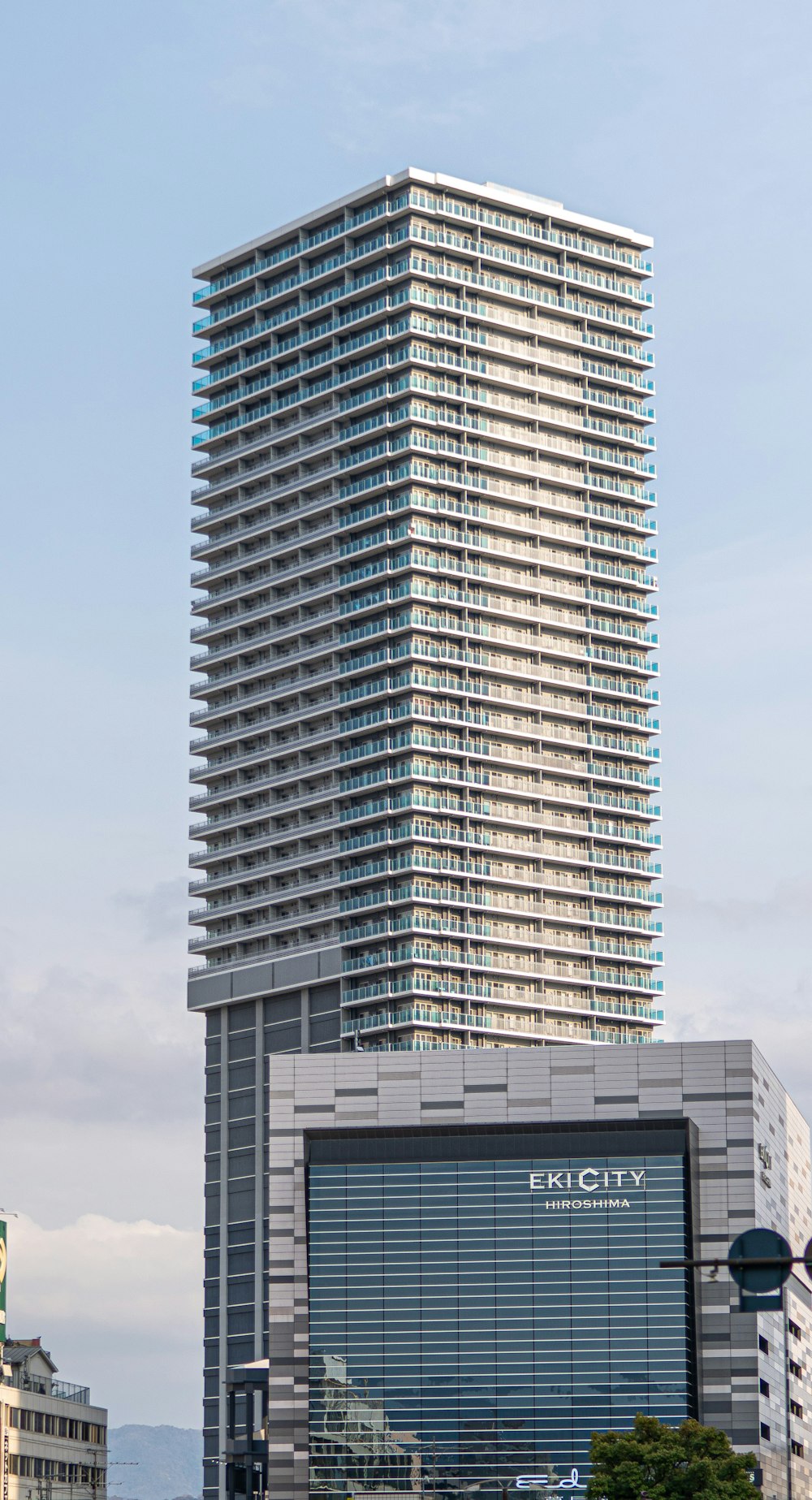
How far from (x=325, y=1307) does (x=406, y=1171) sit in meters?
11.8

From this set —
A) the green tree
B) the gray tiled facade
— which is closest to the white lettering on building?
the gray tiled facade

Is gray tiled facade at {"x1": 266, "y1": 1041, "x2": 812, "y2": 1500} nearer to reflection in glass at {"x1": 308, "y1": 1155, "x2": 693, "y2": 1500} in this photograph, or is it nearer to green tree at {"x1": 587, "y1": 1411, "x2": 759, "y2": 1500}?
reflection in glass at {"x1": 308, "y1": 1155, "x2": 693, "y2": 1500}

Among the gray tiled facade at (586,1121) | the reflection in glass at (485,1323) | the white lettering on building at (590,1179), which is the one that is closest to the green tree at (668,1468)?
the gray tiled facade at (586,1121)

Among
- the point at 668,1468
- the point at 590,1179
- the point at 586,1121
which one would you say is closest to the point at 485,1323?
the point at 590,1179

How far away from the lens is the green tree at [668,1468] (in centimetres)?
14038

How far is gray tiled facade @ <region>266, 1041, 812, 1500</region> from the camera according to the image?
183 metres

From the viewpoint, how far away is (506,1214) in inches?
7318

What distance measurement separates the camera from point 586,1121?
191 m

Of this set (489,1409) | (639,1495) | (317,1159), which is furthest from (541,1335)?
(639,1495)

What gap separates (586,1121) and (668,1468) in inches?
1982

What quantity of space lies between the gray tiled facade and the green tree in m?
33.1

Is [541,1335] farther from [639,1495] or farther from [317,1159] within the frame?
[639,1495]

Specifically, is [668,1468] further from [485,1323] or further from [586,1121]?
[586,1121]

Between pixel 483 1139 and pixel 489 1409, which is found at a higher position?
pixel 483 1139
